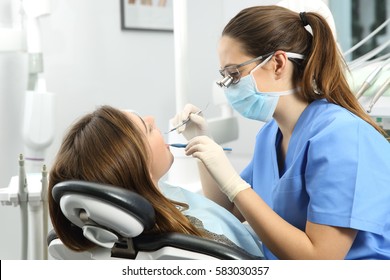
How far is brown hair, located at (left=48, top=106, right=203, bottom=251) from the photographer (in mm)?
1108

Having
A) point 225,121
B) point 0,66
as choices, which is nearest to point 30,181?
point 0,66

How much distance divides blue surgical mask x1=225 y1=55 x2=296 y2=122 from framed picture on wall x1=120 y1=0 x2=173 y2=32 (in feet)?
4.57

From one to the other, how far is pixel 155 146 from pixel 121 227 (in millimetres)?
303

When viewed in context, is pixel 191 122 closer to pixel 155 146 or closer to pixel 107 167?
pixel 155 146

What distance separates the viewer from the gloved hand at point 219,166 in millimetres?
1228

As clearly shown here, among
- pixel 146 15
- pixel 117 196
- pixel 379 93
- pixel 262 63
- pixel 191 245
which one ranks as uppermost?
pixel 146 15

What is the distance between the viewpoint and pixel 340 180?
117 centimetres

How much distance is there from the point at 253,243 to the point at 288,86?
1.24 feet

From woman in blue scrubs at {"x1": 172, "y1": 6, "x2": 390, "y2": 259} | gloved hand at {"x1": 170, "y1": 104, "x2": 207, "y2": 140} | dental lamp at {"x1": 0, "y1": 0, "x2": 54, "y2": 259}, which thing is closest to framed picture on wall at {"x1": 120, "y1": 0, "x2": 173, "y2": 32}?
dental lamp at {"x1": 0, "y1": 0, "x2": 54, "y2": 259}

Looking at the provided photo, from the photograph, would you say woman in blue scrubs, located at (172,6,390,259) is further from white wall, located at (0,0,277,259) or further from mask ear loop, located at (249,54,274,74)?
white wall, located at (0,0,277,259)

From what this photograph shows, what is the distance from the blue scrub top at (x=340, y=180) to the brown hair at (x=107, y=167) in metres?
0.25

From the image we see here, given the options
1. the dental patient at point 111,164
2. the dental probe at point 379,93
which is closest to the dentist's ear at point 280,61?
the dental patient at point 111,164

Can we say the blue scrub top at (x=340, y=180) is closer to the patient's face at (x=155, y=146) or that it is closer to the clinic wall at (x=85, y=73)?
the patient's face at (x=155, y=146)

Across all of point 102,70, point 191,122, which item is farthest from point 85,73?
point 191,122
